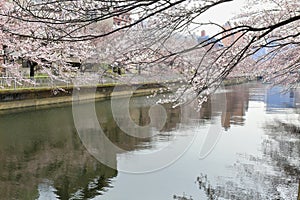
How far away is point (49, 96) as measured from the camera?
13875 mm

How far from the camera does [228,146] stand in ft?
24.9

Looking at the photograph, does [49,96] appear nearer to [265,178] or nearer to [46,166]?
[46,166]

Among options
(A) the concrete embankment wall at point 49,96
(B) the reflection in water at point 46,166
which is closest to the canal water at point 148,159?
(B) the reflection in water at point 46,166

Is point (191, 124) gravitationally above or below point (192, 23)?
below

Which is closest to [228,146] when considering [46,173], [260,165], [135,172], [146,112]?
[260,165]

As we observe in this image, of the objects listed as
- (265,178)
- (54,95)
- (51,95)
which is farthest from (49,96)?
(265,178)

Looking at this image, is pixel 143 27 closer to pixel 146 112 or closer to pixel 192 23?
pixel 192 23

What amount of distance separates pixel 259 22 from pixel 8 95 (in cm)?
923

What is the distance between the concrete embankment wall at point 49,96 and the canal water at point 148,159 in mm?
1015

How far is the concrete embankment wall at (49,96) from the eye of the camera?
38.8 feet

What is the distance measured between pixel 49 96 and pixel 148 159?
8.42 meters

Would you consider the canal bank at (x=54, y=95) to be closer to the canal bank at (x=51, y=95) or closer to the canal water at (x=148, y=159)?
the canal bank at (x=51, y=95)

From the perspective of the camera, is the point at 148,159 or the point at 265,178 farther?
the point at 148,159

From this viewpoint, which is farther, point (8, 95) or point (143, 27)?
point (8, 95)
